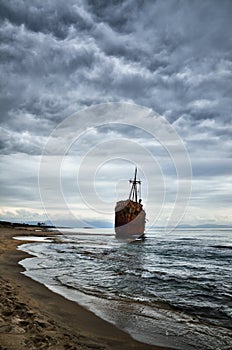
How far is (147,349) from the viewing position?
16.6ft

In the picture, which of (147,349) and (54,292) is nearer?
(147,349)

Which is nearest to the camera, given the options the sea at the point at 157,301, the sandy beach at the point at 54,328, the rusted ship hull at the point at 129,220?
the sandy beach at the point at 54,328

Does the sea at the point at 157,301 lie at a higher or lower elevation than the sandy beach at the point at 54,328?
lower

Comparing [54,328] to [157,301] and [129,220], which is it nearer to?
[157,301]

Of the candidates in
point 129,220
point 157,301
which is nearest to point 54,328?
point 157,301

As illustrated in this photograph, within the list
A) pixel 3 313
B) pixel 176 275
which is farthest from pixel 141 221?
pixel 3 313

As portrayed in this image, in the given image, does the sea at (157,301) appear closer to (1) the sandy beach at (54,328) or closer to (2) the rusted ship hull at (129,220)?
(1) the sandy beach at (54,328)

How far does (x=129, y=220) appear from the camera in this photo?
65438mm

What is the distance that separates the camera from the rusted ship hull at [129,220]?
6544 cm

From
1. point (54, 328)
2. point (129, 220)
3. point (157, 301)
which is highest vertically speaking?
point (129, 220)

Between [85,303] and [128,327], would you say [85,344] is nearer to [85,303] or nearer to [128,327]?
[128,327]

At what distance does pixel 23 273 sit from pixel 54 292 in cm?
419

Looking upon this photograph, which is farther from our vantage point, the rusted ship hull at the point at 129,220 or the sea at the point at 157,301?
the rusted ship hull at the point at 129,220

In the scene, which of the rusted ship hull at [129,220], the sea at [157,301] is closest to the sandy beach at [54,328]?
the sea at [157,301]
